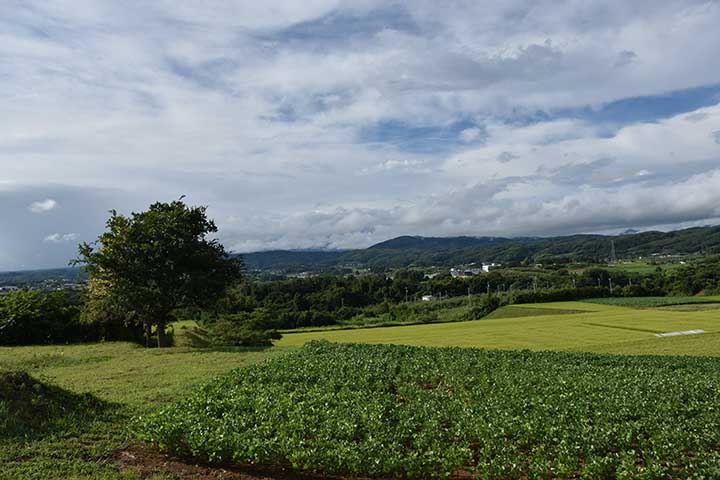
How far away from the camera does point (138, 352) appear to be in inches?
886

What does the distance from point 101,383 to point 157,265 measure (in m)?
10.3

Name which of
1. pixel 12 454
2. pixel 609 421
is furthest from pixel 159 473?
pixel 609 421

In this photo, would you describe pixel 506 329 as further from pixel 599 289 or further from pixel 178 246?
pixel 599 289

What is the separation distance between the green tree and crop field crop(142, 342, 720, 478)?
11120 mm

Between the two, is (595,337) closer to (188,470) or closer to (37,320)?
(188,470)

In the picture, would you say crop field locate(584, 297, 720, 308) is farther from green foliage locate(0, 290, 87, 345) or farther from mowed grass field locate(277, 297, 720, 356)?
green foliage locate(0, 290, 87, 345)

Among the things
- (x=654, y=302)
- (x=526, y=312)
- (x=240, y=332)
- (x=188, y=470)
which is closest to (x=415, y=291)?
(x=526, y=312)

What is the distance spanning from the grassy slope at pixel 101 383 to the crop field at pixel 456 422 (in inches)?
43.0

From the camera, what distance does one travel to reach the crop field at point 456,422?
7898 millimetres

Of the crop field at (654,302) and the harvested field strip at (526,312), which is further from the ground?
the harvested field strip at (526,312)

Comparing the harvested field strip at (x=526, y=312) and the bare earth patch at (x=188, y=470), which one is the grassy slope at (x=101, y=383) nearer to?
the bare earth patch at (x=188, y=470)

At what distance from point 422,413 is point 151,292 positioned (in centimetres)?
1720

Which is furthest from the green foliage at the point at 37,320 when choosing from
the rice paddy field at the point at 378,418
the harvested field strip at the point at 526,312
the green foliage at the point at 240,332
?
the harvested field strip at the point at 526,312

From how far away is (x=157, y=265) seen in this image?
80.6ft
